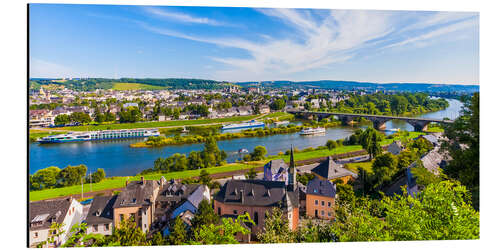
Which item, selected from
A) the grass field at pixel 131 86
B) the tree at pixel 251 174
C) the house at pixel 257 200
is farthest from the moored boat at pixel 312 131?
the grass field at pixel 131 86

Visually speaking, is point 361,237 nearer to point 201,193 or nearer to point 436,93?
point 201,193

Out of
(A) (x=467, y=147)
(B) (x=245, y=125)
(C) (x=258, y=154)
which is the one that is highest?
(B) (x=245, y=125)

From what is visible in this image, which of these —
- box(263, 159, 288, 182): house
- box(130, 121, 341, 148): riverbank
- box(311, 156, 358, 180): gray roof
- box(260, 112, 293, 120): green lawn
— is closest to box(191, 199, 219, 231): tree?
box(263, 159, 288, 182): house

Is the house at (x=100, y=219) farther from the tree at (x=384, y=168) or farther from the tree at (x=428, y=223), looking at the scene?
the tree at (x=384, y=168)

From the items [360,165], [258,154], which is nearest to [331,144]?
[360,165]

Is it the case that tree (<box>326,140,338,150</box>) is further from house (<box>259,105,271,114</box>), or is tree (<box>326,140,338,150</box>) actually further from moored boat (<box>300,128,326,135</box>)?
house (<box>259,105,271,114</box>)

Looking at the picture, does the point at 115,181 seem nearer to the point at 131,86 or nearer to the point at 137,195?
the point at 137,195
